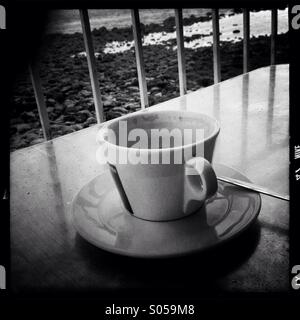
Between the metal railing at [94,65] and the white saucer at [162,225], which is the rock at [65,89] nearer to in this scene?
the metal railing at [94,65]

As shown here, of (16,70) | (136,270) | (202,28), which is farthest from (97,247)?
(202,28)

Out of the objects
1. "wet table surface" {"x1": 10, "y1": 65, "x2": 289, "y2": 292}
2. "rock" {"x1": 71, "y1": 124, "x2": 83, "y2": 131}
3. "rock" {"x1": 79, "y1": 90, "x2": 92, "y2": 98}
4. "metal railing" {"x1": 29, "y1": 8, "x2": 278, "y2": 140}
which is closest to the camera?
"wet table surface" {"x1": 10, "y1": 65, "x2": 289, "y2": 292}

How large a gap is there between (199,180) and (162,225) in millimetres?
64

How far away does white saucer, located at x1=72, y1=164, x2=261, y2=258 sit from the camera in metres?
0.33

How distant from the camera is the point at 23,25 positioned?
12.5 inches

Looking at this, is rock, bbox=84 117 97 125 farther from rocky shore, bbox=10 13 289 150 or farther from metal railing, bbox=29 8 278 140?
metal railing, bbox=29 8 278 140

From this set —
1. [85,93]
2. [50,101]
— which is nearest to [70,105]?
[50,101]

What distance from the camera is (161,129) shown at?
0.43 m

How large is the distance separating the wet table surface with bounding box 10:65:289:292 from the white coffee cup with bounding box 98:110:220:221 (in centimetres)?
6

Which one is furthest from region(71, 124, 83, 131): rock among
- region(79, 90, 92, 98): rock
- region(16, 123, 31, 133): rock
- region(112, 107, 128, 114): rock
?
region(79, 90, 92, 98): rock

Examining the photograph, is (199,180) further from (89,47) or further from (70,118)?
(70,118)

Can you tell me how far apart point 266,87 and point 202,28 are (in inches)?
146

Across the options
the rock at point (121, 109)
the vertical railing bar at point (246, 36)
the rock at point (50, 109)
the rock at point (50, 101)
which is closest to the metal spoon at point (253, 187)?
the vertical railing bar at point (246, 36)

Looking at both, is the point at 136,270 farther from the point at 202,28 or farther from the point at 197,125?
the point at 202,28
